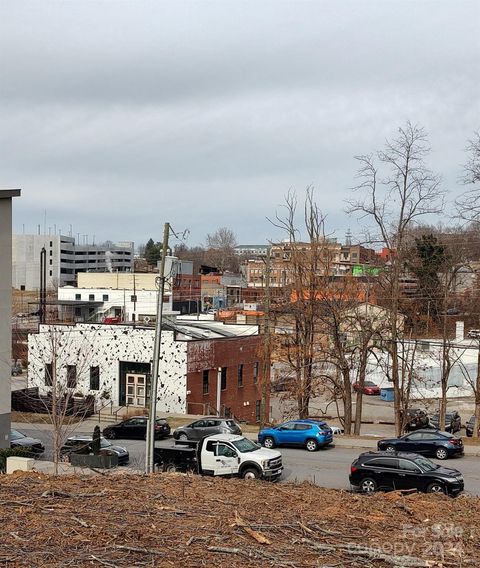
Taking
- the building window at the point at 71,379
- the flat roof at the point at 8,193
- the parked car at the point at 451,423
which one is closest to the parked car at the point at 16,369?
the building window at the point at 71,379

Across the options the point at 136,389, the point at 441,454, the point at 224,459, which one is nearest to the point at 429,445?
the point at 441,454

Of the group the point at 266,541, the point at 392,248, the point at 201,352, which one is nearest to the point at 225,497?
the point at 266,541

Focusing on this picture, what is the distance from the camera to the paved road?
23930 mm

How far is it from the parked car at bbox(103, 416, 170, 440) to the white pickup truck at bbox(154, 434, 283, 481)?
35.6ft

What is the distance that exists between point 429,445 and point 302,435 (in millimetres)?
5527

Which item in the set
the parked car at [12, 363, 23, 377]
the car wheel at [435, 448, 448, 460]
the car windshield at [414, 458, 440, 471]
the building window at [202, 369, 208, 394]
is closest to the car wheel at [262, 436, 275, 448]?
the car wheel at [435, 448, 448, 460]

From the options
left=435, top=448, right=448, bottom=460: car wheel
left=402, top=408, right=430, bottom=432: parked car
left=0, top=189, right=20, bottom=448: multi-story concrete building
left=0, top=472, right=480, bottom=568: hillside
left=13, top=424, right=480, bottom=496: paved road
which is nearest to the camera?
left=0, top=472, right=480, bottom=568: hillside

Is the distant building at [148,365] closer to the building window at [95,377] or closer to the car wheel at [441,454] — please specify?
the building window at [95,377]

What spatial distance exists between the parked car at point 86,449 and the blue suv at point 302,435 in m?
7.03

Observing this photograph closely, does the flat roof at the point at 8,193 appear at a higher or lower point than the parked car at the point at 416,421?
higher

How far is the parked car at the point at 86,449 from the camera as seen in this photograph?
26.4m

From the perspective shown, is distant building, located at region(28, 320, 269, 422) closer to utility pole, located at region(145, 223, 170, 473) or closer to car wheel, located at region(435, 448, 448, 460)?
car wheel, located at region(435, 448, 448, 460)

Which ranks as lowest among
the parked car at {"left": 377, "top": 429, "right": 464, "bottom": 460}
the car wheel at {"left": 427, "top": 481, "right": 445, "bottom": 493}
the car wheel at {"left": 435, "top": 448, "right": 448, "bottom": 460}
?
the car wheel at {"left": 435, "top": 448, "right": 448, "bottom": 460}

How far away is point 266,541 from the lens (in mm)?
10000
